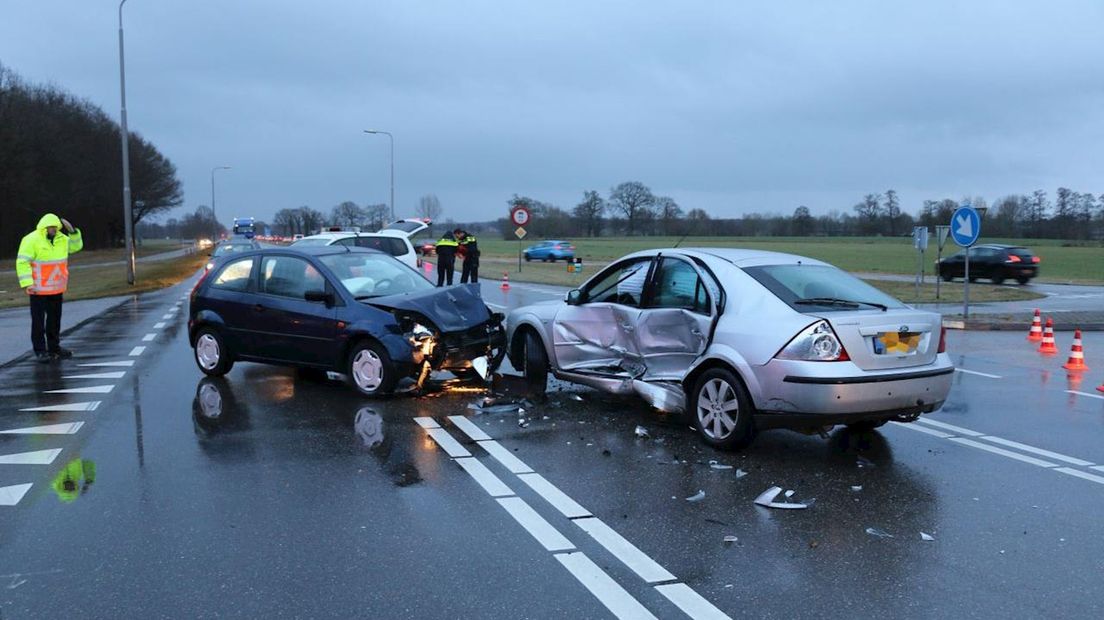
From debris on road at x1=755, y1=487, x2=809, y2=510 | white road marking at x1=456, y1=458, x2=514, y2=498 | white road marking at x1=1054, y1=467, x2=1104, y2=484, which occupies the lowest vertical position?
white road marking at x1=1054, y1=467, x2=1104, y2=484

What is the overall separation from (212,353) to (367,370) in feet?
8.18

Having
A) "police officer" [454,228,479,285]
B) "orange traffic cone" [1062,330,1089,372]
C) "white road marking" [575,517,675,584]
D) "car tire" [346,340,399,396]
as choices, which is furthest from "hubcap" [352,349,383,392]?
"police officer" [454,228,479,285]

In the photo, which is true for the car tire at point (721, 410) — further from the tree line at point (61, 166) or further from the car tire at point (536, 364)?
the tree line at point (61, 166)

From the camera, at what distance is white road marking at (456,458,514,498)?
5.47 meters

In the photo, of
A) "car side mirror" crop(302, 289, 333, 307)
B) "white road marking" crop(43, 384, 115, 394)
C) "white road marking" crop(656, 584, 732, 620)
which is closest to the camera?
"white road marking" crop(656, 584, 732, 620)

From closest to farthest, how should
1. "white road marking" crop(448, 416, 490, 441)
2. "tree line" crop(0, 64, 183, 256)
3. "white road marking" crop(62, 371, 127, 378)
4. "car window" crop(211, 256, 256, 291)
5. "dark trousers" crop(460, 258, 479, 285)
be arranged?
"white road marking" crop(448, 416, 490, 441) → "car window" crop(211, 256, 256, 291) → "white road marking" crop(62, 371, 127, 378) → "dark trousers" crop(460, 258, 479, 285) → "tree line" crop(0, 64, 183, 256)

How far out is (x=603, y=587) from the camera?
3.98m

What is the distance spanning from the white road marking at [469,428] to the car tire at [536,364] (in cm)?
130

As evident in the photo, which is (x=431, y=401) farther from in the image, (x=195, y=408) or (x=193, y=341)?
(x=193, y=341)

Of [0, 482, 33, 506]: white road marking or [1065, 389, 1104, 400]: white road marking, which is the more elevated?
[0, 482, 33, 506]: white road marking

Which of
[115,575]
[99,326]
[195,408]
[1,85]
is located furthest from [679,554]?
[1,85]

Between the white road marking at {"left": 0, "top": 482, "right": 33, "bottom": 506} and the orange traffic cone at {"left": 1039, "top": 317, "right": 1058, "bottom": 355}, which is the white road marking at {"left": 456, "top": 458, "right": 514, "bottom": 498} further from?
the orange traffic cone at {"left": 1039, "top": 317, "right": 1058, "bottom": 355}

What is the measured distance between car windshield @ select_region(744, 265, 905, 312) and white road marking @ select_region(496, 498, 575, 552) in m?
2.53

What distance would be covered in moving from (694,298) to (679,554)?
9.87 ft
